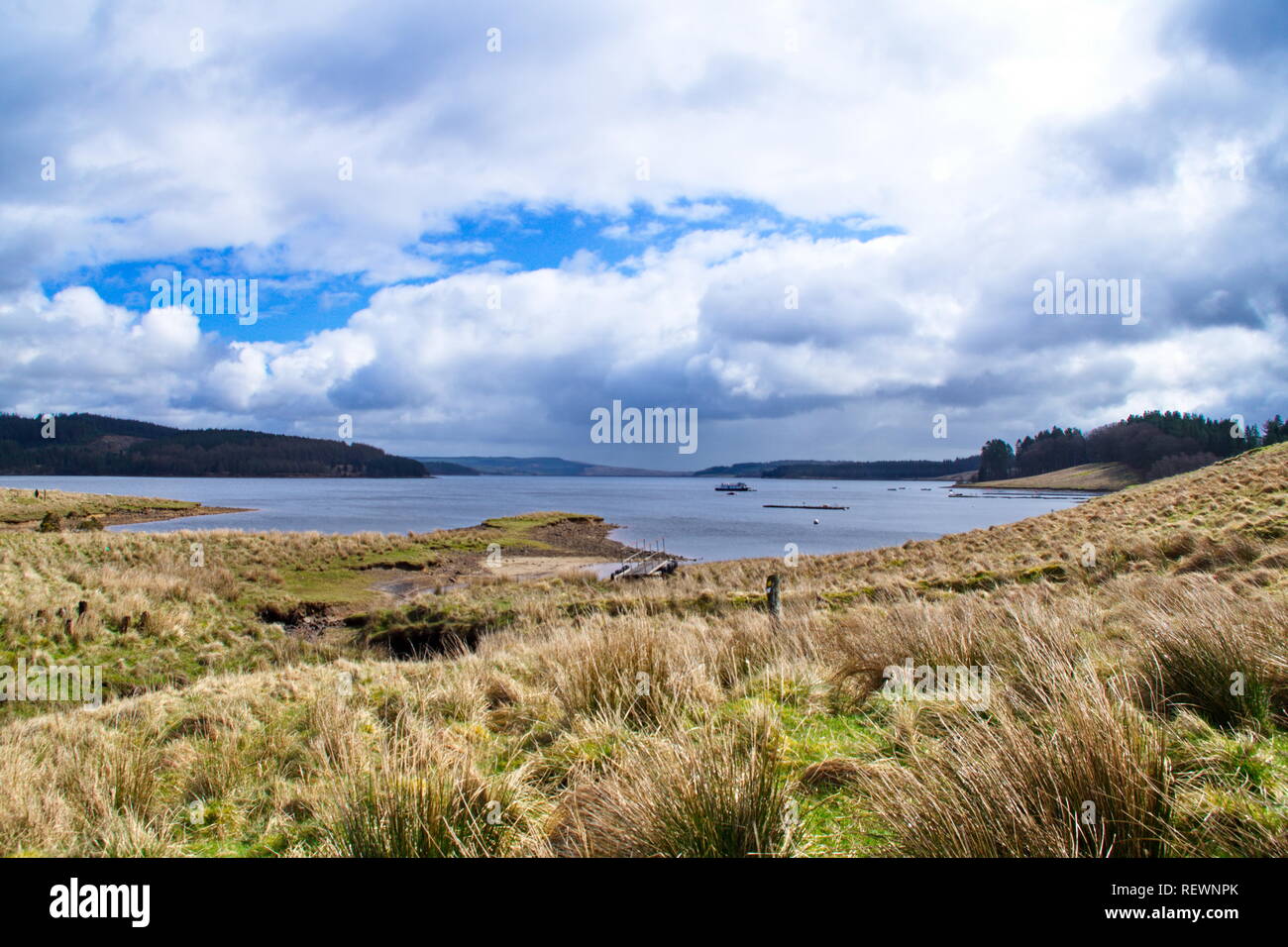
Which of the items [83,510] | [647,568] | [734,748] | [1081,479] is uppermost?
[734,748]

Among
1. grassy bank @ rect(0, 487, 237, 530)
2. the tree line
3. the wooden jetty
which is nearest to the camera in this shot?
the wooden jetty

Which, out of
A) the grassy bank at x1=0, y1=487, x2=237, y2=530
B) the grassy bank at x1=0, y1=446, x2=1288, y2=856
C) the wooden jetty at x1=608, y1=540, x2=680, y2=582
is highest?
the grassy bank at x1=0, y1=446, x2=1288, y2=856

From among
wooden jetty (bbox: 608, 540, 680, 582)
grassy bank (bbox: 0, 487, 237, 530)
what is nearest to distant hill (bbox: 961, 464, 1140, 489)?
wooden jetty (bbox: 608, 540, 680, 582)

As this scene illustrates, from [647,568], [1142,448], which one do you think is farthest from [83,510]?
[1142,448]

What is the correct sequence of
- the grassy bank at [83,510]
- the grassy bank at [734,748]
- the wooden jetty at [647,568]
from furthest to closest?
the grassy bank at [83,510] → the wooden jetty at [647,568] → the grassy bank at [734,748]

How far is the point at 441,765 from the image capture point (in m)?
3.36

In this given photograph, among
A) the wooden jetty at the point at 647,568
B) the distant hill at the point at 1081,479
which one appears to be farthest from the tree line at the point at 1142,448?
the wooden jetty at the point at 647,568

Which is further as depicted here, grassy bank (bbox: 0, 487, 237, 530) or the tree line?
the tree line

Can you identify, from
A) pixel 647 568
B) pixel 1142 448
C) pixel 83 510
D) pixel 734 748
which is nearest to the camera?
pixel 734 748

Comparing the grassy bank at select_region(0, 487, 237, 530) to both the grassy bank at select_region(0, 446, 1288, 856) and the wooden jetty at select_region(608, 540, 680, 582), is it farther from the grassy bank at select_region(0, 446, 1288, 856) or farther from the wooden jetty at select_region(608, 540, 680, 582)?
the grassy bank at select_region(0, 446, 1288, 856)

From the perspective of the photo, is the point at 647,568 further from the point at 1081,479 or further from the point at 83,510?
the point at 1081,479

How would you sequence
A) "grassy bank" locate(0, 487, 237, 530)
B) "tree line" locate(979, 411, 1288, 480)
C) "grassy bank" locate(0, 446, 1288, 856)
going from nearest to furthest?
"grassy bank" locate(0, 446, 1288, 856) → "grassy bank" locate(0, 487, 237, 530) → "tree line" locate(979, 411, 1288, 480)

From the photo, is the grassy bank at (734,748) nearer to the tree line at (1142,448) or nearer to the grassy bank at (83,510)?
the grassy bank at (83,510)

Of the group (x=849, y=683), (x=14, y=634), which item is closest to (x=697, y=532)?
(x=14, y=634)
